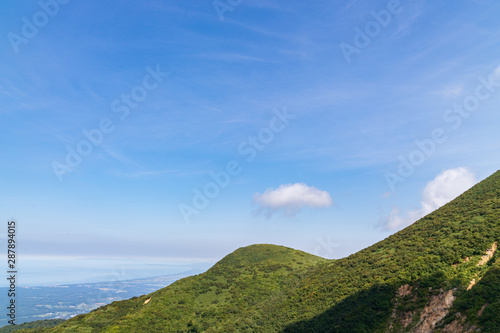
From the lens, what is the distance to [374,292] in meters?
47.3

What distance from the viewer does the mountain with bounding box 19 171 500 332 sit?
3591 centimetres

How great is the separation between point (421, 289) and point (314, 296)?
24938mm

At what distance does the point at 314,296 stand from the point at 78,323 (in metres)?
63.6

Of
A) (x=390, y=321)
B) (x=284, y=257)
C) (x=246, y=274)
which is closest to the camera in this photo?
(x=390, y=321)

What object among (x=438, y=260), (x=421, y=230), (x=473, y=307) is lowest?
(x=473, y=307)

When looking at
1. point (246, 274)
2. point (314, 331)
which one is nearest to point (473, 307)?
point (314, 331)

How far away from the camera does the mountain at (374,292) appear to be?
3591cm

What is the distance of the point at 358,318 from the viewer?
43.5m

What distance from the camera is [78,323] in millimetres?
72375

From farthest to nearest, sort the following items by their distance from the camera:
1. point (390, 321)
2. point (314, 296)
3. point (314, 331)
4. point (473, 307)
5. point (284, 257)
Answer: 1. point (284, 257)
2. point (314, 296)
3. point (314, 331)
4. point (390, 321)
5. point (473, 307)

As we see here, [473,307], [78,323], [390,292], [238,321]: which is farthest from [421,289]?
[78,323]

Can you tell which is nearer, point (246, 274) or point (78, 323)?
point (78, 323)

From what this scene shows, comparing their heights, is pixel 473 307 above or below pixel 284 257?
below

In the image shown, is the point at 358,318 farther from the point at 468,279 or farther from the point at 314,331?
the point at 468,279
